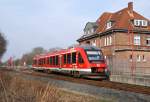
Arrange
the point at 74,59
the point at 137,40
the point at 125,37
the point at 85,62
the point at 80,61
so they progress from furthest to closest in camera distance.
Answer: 1. the point at 137,40
2. the point at 125,37
3. the point at 74,59
4. the point at 80,61
5. the point at 85,62

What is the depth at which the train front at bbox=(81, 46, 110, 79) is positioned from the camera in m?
27.8

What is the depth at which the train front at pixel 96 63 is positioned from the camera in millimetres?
27828

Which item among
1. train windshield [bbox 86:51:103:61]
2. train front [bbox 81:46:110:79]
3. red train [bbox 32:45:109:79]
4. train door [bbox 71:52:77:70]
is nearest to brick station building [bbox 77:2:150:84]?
red train [bbox 32:45:109:79]

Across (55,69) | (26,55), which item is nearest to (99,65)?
(55,69)

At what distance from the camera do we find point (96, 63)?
28234 millimetres

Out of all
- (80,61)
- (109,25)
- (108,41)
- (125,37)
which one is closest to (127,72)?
(80,61)

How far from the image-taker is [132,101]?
42.3 feet

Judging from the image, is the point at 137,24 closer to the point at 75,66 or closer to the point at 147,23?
the point at 147,23

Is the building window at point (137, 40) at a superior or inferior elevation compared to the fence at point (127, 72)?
superior

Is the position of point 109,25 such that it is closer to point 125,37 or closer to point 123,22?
point 123,22

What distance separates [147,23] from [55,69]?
2722 centimetres

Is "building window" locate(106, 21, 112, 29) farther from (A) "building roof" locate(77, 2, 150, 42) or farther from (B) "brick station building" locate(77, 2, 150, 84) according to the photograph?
(A) "building roof" locate(77, 2, 150, 42)

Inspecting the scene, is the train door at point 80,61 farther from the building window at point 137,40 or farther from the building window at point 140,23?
the building window at point 140,23

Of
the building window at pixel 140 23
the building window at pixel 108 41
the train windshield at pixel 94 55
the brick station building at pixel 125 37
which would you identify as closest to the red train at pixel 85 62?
the train windshield at pixel 94 55
